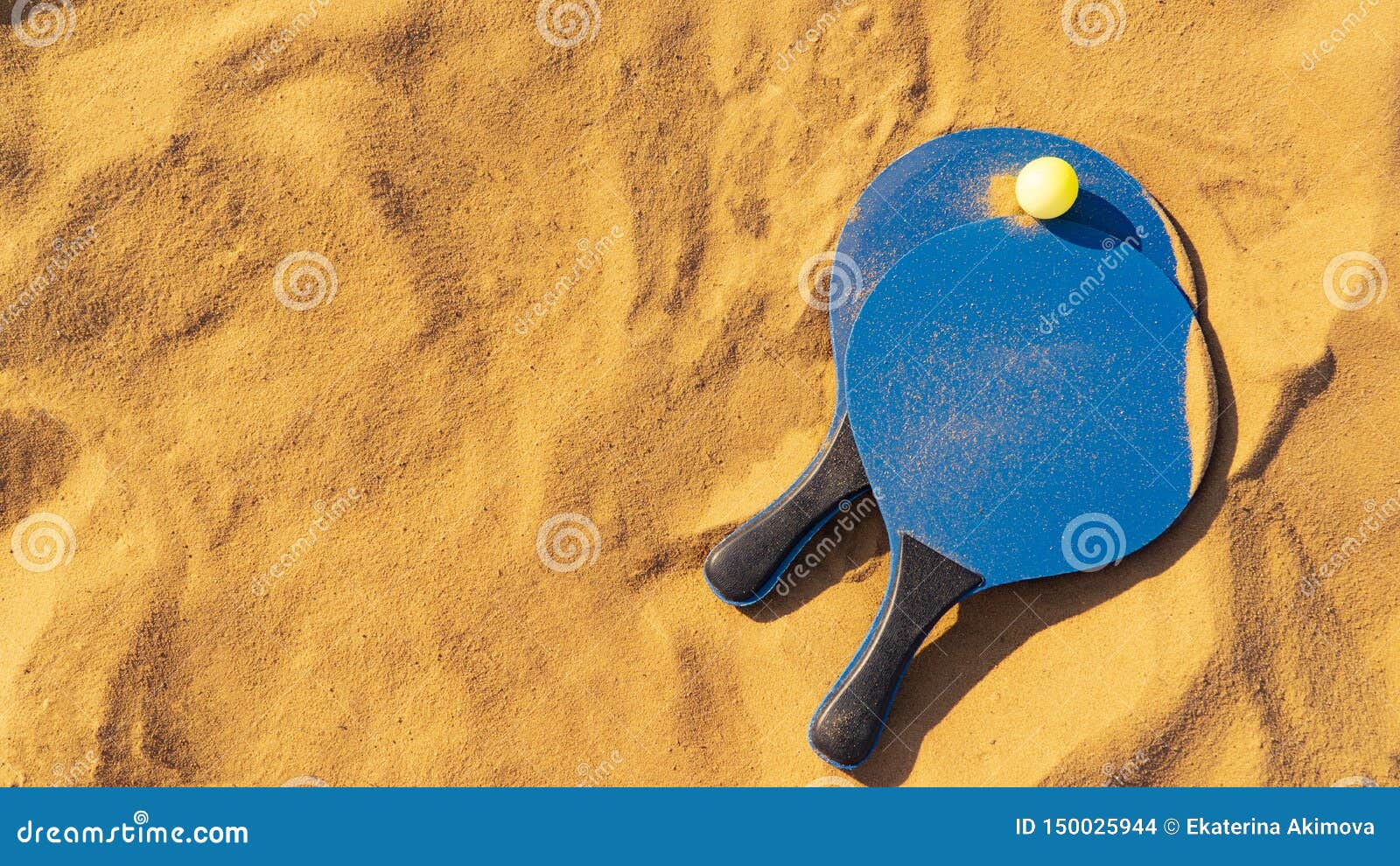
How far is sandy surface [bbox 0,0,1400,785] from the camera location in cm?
337

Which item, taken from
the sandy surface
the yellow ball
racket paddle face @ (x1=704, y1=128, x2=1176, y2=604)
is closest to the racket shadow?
the sandy surface

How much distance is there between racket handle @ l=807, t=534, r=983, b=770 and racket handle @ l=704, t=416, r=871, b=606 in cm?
29

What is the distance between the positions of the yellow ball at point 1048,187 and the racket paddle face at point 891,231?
0.49 feet

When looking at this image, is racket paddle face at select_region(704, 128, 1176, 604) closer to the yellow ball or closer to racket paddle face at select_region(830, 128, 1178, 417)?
racket paddle face at select_region(830, 128, 1178, 417)

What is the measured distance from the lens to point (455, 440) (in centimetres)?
348

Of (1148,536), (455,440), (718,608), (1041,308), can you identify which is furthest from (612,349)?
(1148,536)

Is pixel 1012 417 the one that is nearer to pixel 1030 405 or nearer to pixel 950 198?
pixel 1030 405

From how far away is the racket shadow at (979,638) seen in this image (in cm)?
333

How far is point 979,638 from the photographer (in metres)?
3.39

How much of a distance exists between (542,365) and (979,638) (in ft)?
6.22

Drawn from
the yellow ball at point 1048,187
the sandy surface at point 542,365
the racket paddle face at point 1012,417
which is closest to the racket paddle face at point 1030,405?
the racket paddle face at point 1012,417

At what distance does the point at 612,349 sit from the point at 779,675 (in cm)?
136

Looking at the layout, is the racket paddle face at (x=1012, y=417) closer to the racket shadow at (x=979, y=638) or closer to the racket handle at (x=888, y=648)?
the racket handle at (x=888, y=648)

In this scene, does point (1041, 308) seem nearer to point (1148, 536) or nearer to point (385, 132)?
point (1148, 536)
